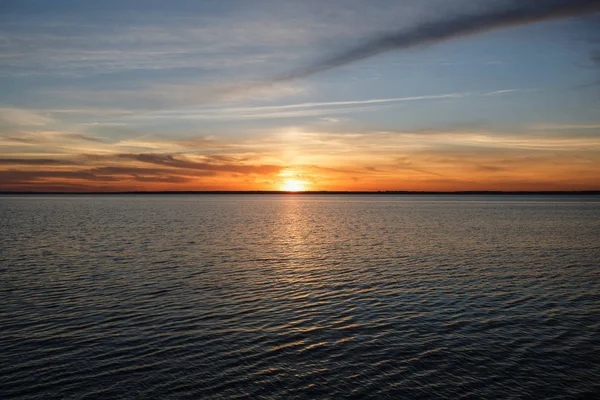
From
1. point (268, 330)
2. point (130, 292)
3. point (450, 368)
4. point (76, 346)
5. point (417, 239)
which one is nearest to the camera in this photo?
point (450, 368)

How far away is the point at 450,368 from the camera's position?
63.1ft

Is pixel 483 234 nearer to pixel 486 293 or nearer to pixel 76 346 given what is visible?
pixel 486 293

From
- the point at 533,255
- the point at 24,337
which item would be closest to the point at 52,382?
the point at 24,337

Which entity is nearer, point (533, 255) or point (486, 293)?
point (486, 293)

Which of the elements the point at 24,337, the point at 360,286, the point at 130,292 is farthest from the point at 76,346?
the point at 360,286

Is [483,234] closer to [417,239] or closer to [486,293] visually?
[417,239]

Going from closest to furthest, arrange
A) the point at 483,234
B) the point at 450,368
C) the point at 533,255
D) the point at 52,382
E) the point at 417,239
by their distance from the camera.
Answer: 1. the point at 52,382
2. the point at 450,368
3. the point at 533,255
4. the point at 417,239
5. the point at 483,234

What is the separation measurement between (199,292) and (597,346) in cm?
2474

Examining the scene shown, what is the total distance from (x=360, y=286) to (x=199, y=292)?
12.5m

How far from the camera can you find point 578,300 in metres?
30.3

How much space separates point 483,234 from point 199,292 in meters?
60.3

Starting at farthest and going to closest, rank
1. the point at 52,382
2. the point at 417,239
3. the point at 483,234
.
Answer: the point at 483,234
the point at 417,239
the point at 52,382

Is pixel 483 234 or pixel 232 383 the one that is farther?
pixel 483 234

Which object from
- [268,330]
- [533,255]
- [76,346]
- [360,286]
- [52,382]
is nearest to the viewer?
[52,382]
